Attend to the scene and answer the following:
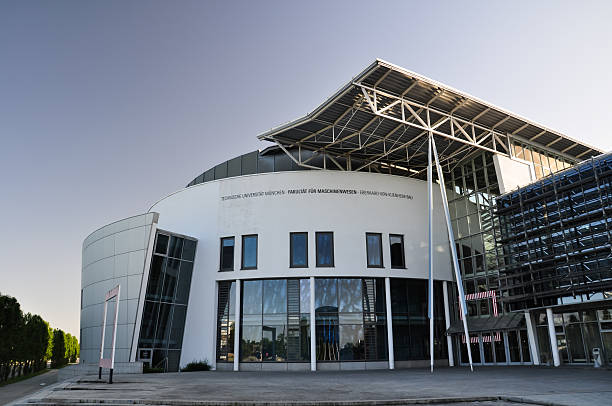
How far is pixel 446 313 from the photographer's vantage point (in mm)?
30797

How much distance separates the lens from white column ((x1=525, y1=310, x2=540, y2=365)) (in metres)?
25.9

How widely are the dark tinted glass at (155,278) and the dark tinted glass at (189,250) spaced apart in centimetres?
166

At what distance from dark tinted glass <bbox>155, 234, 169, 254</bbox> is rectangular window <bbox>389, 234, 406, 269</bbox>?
535 inches

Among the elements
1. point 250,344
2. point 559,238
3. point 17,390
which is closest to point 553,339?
point 559,238

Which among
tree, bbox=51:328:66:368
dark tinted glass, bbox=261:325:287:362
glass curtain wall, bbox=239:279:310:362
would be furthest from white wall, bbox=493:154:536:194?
tree, bbox=51:328:66:368

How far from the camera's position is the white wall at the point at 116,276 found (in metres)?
27.0

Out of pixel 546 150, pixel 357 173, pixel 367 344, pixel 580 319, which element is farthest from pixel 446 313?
pixel 546 150

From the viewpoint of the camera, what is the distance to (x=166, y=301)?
94.4 feet

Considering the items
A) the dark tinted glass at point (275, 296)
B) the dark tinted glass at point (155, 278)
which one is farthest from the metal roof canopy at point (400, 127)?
the dark tinted glass at point (155, 278)

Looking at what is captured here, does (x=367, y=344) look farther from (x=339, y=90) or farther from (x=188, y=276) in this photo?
(x=339, y=90)

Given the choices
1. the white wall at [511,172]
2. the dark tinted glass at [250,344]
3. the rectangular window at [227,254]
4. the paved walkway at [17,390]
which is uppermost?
the white wall at [511,172]

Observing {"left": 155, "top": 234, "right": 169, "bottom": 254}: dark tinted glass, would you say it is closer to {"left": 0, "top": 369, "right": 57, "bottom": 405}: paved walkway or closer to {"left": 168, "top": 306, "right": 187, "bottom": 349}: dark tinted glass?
{"left": 168, "top": 306, "right": 187, "bottom": 349}: dark tinted glass

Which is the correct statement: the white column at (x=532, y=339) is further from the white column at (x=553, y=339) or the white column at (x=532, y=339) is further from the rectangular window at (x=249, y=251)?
the rectangular window at (x=249, y=251)

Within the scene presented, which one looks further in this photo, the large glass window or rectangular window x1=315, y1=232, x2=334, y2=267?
the large glass window
